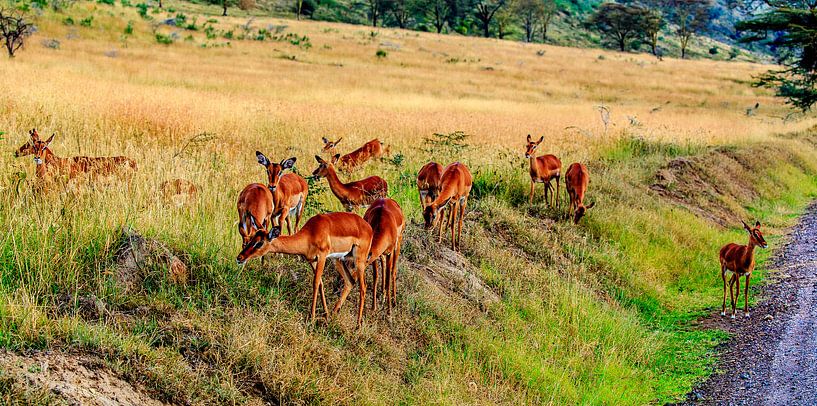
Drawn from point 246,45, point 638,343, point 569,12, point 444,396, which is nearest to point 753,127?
point 638,343

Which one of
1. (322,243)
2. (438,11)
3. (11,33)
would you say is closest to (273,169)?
(322,243)

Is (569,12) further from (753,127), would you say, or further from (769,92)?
(753,127)

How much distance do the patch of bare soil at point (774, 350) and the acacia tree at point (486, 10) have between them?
269 ft

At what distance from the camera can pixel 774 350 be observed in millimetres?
8359

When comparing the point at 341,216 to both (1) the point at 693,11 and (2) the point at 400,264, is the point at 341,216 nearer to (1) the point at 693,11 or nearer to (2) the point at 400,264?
(2) the point at 400,264

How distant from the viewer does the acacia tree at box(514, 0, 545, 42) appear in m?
93.1

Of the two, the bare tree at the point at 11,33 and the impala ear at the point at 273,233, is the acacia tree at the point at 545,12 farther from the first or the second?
the impala ear at the point at 273,233

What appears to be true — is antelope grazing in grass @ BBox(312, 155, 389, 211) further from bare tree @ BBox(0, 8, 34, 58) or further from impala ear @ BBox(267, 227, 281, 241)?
bare tree @ BBox(0, 8, 34, 58)

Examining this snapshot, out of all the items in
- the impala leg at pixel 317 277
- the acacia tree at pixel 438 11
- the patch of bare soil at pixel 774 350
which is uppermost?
the acacia tree at pixel 438 11

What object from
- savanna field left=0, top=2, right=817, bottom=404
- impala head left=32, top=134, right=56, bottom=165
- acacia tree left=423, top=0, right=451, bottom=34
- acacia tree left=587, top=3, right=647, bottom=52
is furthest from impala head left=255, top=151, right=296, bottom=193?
acacia tree left=423, top=0, right=451, bottom=34

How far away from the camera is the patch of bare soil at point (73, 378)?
435cm

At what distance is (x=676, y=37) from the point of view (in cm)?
12062

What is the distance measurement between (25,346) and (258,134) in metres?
11.2

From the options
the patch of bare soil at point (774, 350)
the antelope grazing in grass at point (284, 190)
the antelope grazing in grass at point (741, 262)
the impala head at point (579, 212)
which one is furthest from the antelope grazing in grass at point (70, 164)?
the antelope grazing in grass at point (741, 262)
